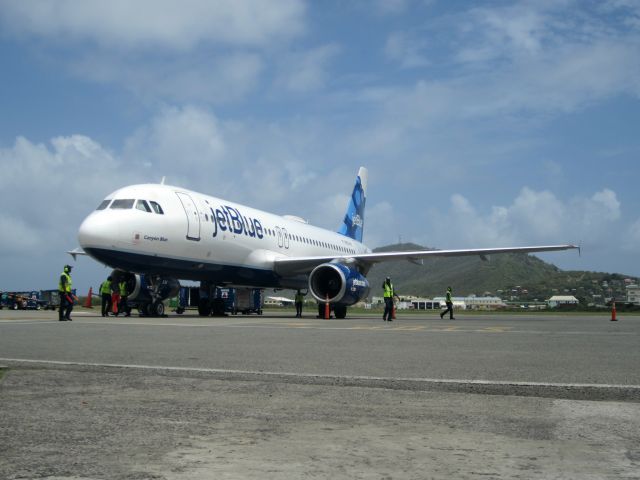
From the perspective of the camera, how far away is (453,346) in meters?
10.9

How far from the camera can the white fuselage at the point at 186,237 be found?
19.8 metres

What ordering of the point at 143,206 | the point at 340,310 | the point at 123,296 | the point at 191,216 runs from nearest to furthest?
the point at 143,206
the point at 191,216
the point at 123,296
the point at 340,310

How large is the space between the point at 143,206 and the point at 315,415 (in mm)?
17068

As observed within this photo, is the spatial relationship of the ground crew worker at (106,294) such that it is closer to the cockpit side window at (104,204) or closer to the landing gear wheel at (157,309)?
the landing gear wheel at (157,309)

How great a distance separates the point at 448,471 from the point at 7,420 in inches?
109

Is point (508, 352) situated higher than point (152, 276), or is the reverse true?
point (152, 276)

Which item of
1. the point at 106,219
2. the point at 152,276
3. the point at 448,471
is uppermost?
the point at 106,219

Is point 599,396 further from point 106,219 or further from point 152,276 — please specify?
point 152,276

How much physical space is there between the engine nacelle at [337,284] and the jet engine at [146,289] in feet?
15.9

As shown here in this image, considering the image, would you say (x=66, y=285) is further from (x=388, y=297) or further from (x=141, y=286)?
(x=388, y=297)

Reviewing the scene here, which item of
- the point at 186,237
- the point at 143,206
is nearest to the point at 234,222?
the point at 186,237

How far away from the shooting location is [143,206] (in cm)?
2089

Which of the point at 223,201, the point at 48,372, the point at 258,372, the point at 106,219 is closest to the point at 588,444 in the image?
the point at 258,372

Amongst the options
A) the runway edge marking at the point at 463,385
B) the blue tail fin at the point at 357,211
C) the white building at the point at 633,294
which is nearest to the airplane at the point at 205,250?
the blue tail fin at the point at 357,211
